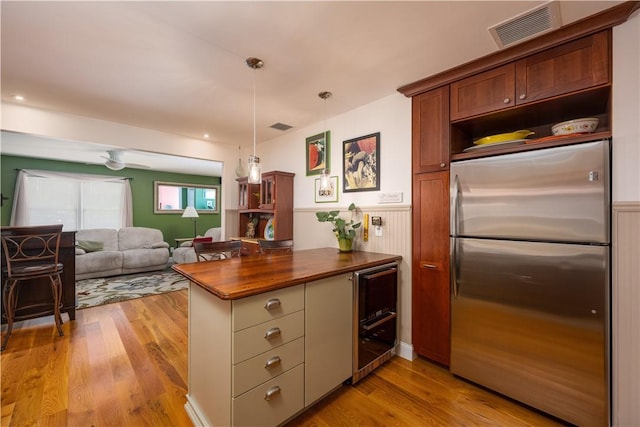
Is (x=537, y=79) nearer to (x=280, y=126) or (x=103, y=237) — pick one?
(x=280, y=126)

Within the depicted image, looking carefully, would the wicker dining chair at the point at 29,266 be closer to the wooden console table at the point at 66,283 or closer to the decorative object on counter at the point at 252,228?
the wooden console table at the point at 66,283

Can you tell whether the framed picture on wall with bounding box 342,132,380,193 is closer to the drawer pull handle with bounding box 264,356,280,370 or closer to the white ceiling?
the white ceiling

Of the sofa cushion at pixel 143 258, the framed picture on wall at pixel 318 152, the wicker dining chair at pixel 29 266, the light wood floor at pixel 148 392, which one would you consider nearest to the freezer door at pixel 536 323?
the light wood floor at pixel 148 392

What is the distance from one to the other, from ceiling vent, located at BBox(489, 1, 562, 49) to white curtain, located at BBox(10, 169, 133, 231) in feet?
24.4

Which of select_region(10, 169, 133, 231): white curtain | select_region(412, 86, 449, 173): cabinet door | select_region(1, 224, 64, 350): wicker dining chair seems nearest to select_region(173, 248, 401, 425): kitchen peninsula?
select_region(412, 86, 449, 173): cabinet door

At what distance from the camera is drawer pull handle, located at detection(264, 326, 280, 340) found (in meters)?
1.48

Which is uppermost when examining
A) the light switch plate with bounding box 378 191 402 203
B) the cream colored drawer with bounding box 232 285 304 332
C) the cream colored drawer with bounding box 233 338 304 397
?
the light switch plate with bounding box 378 191 402 203

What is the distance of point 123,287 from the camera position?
4.60 meters

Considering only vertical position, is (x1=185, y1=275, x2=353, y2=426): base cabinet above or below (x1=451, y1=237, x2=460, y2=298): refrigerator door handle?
below

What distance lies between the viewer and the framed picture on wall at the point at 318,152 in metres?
3.29

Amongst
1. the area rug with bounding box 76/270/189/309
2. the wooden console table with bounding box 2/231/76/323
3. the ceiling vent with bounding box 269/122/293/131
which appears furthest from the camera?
the area rug with bounding box 76/270/189/309

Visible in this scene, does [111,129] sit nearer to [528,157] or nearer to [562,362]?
[528,157]

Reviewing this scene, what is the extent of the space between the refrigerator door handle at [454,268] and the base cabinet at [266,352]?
870 millimetres

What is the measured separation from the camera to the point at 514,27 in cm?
164
